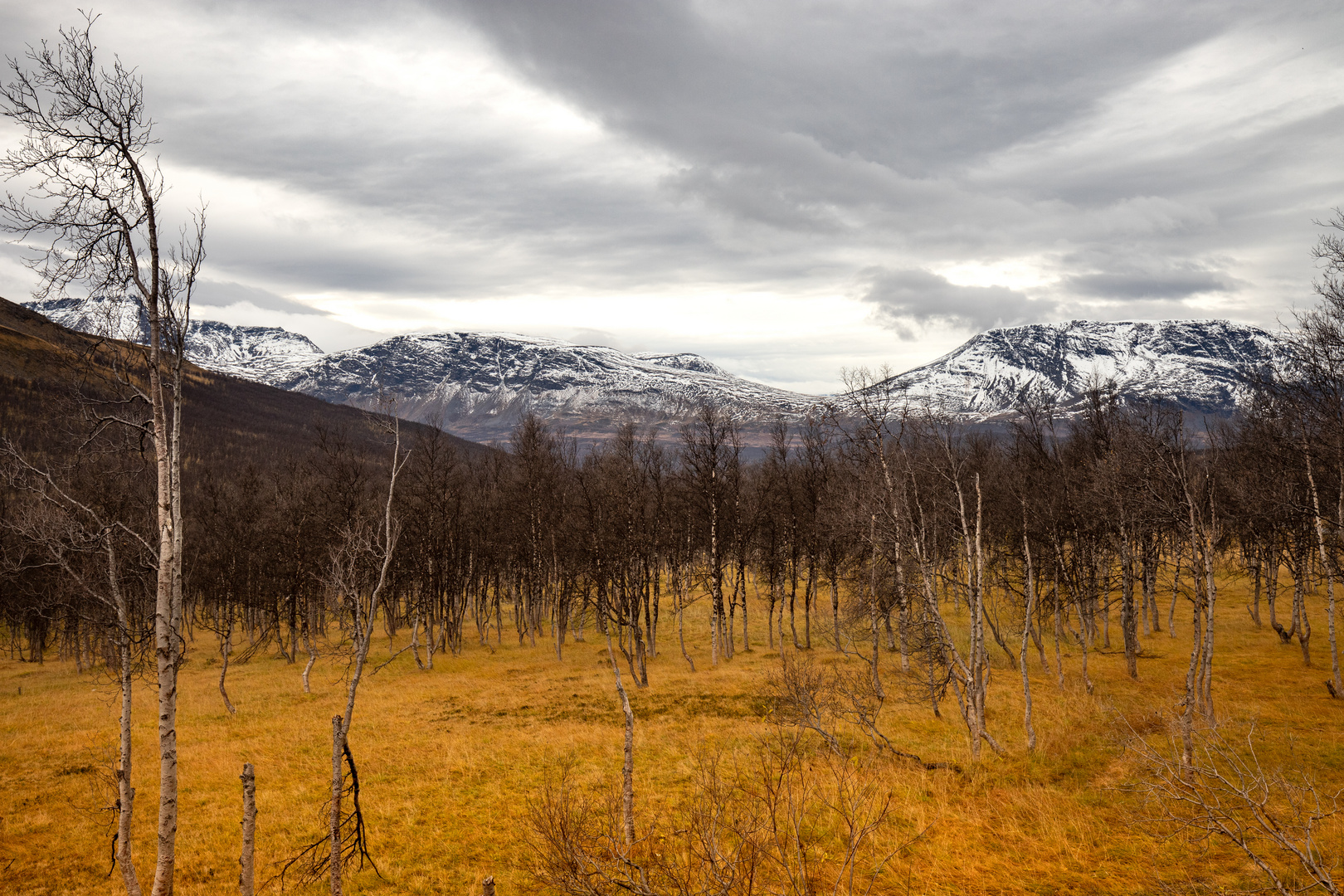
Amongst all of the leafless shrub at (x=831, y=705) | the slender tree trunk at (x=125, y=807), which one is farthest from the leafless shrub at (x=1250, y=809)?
the slender tree trunk at (x=125, y=807)

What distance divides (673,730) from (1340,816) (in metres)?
17.1

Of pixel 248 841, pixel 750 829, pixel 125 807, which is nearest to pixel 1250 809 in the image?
pixel 750 829

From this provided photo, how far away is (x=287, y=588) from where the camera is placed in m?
40.1

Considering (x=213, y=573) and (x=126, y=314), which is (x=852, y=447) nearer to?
(x=126, y=314)

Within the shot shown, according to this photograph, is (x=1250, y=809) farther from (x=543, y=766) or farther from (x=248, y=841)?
(x=248, y=841)

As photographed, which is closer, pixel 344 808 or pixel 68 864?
pixel 68 864

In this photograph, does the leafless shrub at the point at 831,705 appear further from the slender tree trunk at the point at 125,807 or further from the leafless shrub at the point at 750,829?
the slender tree trunk at the point at 125,807

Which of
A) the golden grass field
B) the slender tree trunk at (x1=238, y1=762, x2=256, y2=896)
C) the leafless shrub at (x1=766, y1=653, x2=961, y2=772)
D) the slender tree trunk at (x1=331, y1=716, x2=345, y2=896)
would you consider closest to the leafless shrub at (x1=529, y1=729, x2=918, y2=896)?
the golden grass field

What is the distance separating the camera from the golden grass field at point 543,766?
12258 millimetres

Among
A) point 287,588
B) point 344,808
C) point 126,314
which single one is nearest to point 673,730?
point 344,808

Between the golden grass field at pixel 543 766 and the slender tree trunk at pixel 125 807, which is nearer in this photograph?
the slender tree trunk at pixel 125 807

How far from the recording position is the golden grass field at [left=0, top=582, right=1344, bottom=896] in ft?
40.2

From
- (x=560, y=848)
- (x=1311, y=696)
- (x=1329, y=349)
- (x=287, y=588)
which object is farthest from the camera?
(x=287, y=588)

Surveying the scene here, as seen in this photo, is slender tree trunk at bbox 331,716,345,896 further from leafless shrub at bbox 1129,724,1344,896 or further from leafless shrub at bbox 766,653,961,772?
leafless shrub at bbox 1129,724,1344,896
